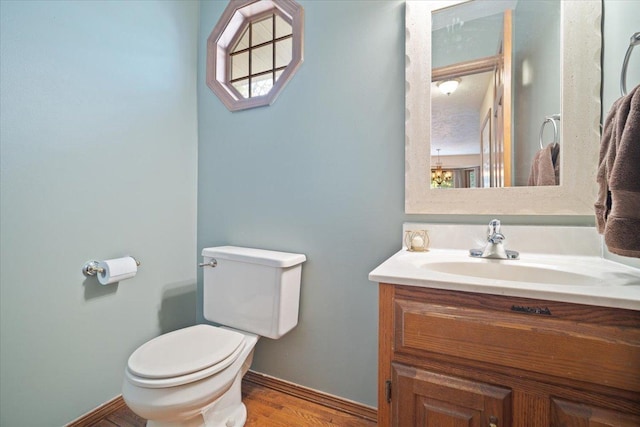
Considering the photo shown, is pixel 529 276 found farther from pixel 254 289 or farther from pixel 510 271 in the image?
pixel 254 289

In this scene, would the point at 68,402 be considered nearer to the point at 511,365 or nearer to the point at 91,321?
the point at 91,321

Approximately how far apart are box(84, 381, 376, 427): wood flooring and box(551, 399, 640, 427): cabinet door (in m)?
0.85

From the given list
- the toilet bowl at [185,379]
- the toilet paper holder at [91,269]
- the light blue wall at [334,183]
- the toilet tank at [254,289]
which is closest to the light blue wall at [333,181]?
the light blue wall at [334,183]

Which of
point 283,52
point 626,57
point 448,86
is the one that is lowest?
point 626,57

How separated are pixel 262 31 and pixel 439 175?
135cm

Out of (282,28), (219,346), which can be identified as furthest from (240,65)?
(219,346)


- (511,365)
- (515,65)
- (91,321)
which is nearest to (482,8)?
(515,65)

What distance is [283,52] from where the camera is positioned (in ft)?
5.27

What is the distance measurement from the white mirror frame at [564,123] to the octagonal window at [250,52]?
27.2 inches

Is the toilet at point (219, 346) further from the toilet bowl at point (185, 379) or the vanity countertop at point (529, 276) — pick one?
the vanity countertop at point (529, 276)

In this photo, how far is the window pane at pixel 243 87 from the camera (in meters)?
1.72

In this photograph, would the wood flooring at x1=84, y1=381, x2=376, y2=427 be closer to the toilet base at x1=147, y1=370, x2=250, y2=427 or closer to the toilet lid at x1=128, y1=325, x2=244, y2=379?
the toilet base at x1=147, y1=370, x2=250, y2=427

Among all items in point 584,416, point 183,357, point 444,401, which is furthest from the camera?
point 183,357

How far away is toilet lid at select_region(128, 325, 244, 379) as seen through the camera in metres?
0.99
